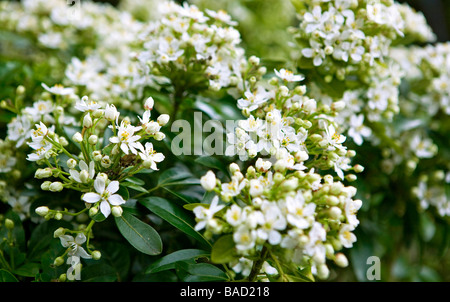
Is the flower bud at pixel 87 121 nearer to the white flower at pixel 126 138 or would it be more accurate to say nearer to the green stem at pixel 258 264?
the white flower at pixel 126 138

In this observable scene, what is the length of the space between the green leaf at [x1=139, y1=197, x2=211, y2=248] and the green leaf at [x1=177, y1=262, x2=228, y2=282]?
6 centimetres

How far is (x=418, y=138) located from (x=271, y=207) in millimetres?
1059

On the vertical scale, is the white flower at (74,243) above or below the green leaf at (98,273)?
above

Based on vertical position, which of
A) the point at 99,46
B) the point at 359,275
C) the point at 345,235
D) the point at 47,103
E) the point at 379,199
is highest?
the point at 345,235

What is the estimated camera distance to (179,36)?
119 centimetres

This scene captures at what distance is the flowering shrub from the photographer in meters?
0.83

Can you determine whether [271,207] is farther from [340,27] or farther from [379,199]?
[379,199]

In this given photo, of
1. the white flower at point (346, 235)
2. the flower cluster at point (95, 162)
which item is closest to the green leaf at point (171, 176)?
the flower cluster at point (95, 162)

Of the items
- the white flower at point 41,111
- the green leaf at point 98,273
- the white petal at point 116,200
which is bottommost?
the green leaf at point 98,273

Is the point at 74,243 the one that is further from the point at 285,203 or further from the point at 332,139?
the point at 332,139

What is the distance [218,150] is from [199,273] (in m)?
0.40

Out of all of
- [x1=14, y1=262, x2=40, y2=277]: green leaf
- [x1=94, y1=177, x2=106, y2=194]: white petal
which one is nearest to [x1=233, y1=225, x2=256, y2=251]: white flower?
[x1=94, y1=177, x2=106, y2=194]: white petal

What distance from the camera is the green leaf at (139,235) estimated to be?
0.90 meters

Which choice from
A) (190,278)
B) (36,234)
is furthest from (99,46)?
(190,278)
